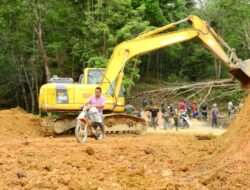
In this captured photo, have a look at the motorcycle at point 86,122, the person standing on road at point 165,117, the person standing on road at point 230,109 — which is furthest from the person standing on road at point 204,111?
the motorcycle at point 86,122

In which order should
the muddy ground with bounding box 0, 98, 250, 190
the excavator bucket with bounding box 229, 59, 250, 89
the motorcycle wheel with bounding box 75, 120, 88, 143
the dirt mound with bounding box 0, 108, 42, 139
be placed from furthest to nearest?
the dirt mound with bounding box 0, 108, 42, 139 < the excavator bucket with bounding box 229, 59, 250, 89 < the motorcycle wheel with bounding box 75, 120, 88, 143 < the muddy ground with bounding box 0, 98, 250, 190

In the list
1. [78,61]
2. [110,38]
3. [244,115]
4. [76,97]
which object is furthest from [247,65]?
[78,61]

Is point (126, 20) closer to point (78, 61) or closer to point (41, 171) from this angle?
point (78, 61)

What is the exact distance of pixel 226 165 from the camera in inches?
346

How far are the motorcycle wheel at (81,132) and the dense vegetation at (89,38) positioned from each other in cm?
1770

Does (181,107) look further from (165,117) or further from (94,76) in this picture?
(94,76)

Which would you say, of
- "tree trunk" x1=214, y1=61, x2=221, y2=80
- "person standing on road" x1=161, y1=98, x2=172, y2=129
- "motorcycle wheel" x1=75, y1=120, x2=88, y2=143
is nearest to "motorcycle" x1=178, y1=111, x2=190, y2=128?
"person standing on road" x1=161, y1=98, x2=172, y2=129

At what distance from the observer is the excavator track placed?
18328mm

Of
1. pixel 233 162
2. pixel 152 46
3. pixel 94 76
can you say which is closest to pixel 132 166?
pixel 233 162

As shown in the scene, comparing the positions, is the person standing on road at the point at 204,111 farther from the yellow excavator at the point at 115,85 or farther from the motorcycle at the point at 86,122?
the motorcycle at the point at 86,122

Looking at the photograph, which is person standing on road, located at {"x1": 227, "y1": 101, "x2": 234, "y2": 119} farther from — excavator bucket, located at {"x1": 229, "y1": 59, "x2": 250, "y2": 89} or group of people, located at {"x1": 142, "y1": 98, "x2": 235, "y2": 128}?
excavator bucket, located at {"x1": 229, "y1": 59, "x2": 250, "y2": 89}

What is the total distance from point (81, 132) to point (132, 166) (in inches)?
164

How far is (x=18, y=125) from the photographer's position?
66.3 ft

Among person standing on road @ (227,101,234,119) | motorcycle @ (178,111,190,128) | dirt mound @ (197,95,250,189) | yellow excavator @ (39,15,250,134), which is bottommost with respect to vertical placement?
motorcycle @ (178,111,190,128)
